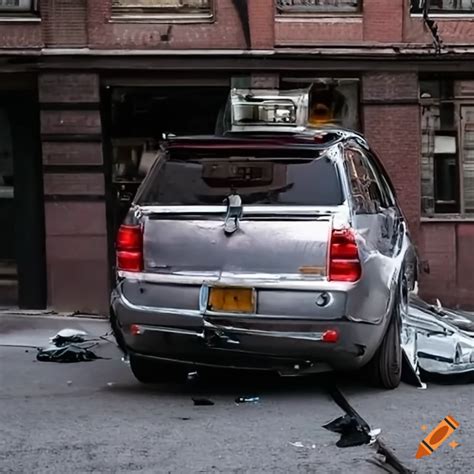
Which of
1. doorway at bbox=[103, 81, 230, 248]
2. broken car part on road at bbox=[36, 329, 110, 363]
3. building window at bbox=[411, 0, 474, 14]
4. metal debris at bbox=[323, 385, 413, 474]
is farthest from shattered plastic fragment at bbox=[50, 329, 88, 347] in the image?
building window at bbox=[411, 0, 474, 14]

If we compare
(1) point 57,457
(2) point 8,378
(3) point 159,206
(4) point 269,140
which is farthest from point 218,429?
(2) point 8,378

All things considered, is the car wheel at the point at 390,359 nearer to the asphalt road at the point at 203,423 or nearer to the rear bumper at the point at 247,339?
the asphalt road at the point at 203,423

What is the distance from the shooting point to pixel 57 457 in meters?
5.30

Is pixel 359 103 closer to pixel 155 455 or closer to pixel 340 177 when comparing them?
pixel 340 177

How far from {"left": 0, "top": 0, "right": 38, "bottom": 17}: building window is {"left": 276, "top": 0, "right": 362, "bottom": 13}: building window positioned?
11.1ft

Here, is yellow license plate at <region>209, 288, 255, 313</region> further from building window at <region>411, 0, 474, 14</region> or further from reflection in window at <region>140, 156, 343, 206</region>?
building window at <region>411, 0, 474, 14</region>

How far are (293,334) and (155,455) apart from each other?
138 cm

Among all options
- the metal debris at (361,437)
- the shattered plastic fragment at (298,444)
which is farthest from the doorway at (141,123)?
the shattered plastic fragment at (298,444)

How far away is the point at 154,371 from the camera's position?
727 cm

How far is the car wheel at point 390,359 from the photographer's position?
680 centimetres

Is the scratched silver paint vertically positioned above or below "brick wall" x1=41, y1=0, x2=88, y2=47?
below

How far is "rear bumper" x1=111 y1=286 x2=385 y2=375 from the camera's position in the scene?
6164 mm

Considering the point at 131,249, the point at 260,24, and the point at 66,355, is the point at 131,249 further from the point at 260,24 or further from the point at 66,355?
the point at 260,24
